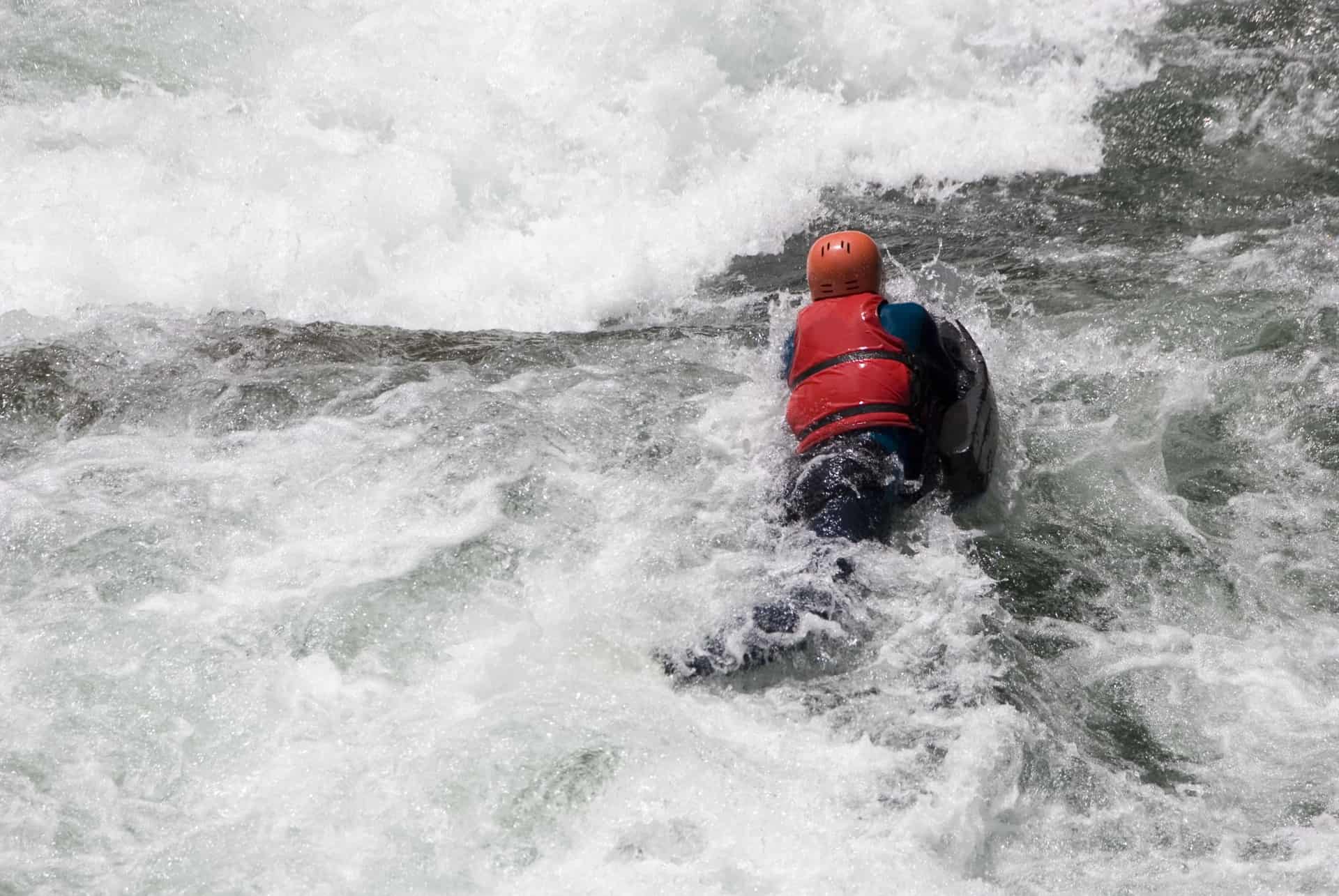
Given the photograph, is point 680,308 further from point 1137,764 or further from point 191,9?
point 191,9

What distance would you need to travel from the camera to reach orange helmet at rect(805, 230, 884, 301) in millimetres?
5297

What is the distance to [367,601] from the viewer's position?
4352 millimetres

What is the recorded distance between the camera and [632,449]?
522cm

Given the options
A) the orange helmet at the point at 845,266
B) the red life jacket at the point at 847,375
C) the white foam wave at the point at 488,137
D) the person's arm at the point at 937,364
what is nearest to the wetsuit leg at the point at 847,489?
the red life jacket at the point at 847,375

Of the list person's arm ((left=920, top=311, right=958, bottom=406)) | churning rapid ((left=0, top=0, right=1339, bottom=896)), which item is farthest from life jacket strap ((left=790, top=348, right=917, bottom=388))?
churning rapid ((left=0, top=0, right=1339, bottom=896))

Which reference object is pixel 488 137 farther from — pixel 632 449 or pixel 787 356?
pixel 632 449

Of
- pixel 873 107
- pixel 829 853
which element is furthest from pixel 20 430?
pixel 873 107

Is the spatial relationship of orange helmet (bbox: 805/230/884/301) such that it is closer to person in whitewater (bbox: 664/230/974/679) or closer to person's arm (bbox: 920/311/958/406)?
person in whitewater (bbox: 664/230/974/679)

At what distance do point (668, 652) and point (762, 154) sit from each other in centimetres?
505

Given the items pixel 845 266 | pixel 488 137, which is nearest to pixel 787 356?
pixel 845 266

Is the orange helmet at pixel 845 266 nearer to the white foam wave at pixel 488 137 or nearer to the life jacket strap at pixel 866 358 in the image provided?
A: the life jacket strap at pixel 866 358

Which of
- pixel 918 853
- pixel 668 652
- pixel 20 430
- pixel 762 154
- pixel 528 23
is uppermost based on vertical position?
pixel 528 23

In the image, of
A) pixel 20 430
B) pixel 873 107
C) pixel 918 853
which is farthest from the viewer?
pixel 873 107

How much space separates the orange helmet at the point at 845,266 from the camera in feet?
17.4
